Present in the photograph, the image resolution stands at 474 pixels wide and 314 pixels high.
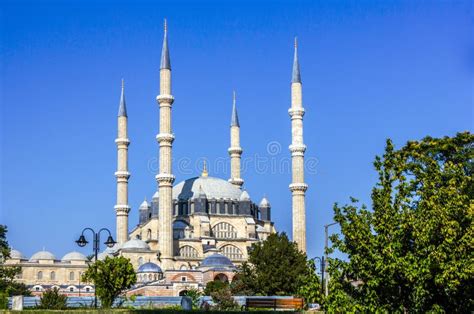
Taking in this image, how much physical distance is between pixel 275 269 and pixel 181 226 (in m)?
23.3

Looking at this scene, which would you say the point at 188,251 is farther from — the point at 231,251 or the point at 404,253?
the point at 404,253

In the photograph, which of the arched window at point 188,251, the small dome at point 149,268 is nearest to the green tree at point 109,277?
the small dome at point 149,268

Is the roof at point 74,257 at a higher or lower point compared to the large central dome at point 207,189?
lower

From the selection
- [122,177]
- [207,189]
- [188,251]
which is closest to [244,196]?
[207,189]

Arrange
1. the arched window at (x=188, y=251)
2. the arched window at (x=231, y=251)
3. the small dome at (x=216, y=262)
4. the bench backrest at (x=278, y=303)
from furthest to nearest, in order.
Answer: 1. the arched window at (x=231, y=251)
2. the arched window at (x=188, y=251)
3. the small dome at (x=216, y=262)
4. the bench backrest at (x=278, y=303)

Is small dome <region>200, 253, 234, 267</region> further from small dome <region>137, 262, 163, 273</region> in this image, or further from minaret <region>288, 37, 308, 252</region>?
minaret <region>288, 37, 308, 252</region>

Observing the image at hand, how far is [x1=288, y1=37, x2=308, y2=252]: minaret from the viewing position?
66.6m

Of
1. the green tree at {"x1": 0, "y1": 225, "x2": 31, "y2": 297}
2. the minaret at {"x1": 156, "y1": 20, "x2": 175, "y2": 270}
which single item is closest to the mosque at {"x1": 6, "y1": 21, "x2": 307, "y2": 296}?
the minaret at {"x1": 156, "y1": 20, "x2": 175, "y2": 270}

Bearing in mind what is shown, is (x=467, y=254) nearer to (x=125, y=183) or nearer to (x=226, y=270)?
(x=226, y=270)

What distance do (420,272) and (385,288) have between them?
3.63 ft

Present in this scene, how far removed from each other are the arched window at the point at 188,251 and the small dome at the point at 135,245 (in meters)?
3.04

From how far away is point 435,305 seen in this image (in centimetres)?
2005

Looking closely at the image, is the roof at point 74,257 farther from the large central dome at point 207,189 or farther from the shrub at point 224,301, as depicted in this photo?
the shrub at point 224,301

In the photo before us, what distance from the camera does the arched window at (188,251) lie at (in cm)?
7294
